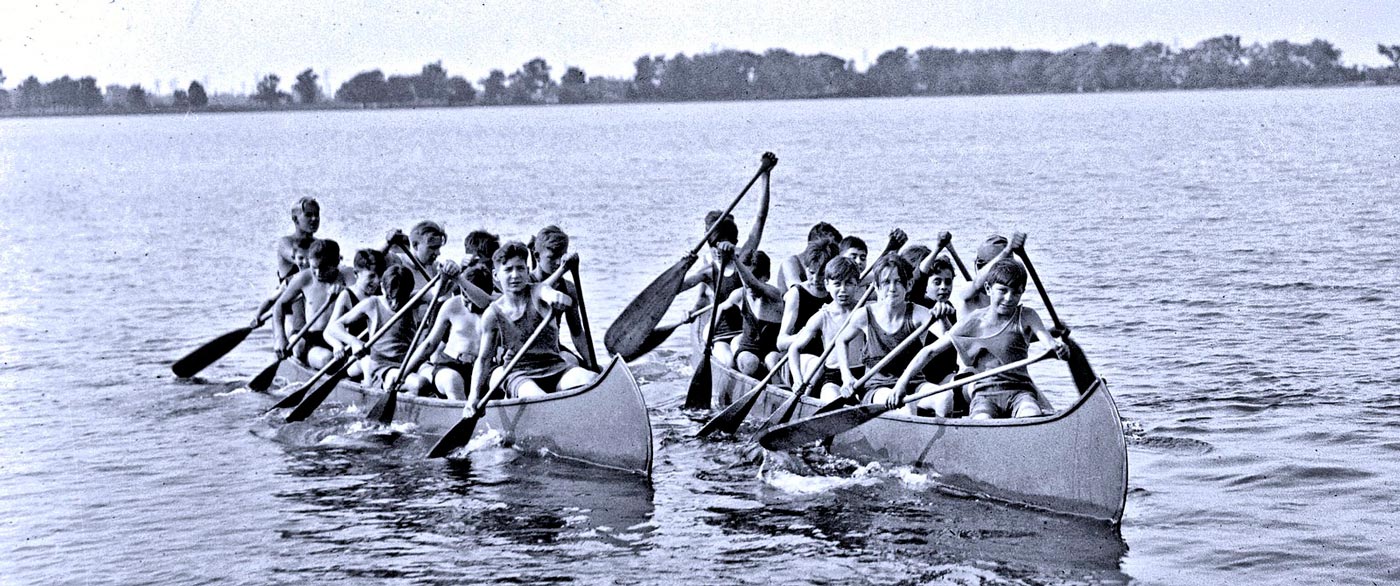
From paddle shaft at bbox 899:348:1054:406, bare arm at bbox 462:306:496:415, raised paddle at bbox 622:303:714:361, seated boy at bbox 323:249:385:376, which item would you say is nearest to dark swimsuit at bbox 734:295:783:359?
raised paddle at bbox 622:303:714:361

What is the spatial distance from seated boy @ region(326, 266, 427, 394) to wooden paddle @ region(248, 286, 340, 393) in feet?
3.19

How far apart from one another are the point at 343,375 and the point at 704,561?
5298mm

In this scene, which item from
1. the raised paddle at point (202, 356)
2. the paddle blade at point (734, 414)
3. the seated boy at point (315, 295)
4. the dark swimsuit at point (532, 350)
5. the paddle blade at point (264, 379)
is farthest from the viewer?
the raised paddle at point (202, 356)

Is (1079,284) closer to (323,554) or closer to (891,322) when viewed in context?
(891,322)

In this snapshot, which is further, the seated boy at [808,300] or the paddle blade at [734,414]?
the paddle blade at [734,414]

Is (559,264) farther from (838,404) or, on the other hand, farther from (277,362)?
(277,362)

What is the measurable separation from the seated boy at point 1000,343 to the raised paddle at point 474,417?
302cm

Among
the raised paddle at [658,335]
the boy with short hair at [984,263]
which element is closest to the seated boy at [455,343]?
the raised paddle at [658,335]

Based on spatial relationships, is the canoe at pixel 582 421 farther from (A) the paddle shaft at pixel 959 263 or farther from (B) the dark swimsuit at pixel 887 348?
(A) the paddle shaft at pixel 959 263

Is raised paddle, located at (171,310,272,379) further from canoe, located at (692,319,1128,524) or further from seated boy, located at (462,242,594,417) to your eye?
canoe, located at (692,319,1128,524)

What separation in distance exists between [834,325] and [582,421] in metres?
1.99

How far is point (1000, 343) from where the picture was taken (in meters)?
10.8

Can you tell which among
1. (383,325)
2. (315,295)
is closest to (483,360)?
(383,325)

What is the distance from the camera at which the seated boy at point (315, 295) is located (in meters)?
15.4
